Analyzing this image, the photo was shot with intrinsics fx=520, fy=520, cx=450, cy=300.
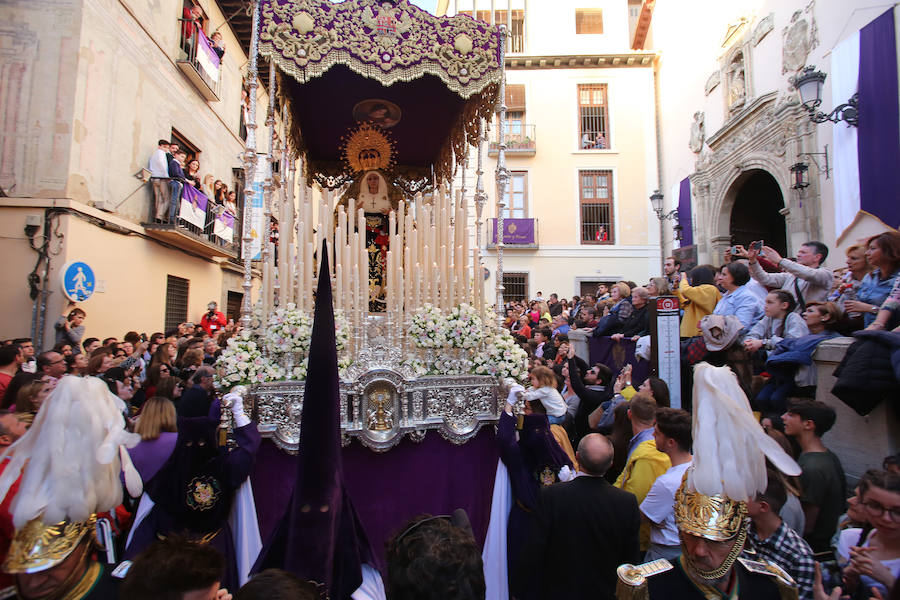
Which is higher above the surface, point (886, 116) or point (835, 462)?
point (886, 116)

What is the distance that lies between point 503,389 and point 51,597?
9.41ft

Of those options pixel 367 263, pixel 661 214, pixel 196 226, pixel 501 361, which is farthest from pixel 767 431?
pixel 661 214

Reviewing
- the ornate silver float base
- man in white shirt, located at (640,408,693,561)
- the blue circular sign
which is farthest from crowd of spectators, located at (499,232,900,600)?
the blue circular sign

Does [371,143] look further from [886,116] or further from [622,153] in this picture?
[622,153]

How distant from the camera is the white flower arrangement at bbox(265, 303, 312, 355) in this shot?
12.1 feet

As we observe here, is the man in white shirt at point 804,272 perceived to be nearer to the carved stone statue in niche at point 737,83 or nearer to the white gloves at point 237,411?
the white gloves at point 237,411

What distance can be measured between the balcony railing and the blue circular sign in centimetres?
527

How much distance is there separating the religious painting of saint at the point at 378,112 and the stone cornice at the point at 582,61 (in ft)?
44.9

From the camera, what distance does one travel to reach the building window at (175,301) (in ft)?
36.5

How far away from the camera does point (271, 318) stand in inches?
151

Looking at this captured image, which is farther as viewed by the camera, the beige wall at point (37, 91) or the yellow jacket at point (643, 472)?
the beige wall at point (37, 91)

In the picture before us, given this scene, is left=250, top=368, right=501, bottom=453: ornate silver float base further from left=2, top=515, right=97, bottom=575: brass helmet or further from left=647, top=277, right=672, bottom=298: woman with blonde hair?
left=647, top=277, right=672, bottom=298: woman with blonde hair

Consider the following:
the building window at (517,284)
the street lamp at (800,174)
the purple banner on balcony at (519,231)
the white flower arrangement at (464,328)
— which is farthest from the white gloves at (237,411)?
the building window at (517,284)

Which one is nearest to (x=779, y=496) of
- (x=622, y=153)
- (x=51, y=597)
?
(x=51, y=597)
